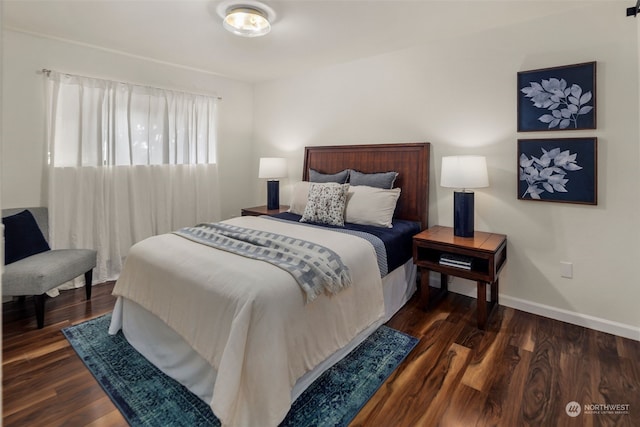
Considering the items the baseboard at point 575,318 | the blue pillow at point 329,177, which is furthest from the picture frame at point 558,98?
the blue pillow at point 329,177

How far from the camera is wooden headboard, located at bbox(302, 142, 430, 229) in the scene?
346 cm

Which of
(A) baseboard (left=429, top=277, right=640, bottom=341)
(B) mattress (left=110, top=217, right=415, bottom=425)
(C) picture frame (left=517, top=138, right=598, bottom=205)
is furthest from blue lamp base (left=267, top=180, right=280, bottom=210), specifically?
(C) picture frame (left=517, top=138, right=598, bottom=205)

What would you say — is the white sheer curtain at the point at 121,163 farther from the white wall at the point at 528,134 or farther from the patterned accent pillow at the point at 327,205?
the white wall at the point at 528,134

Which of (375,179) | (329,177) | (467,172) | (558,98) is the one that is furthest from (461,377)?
(329,177)

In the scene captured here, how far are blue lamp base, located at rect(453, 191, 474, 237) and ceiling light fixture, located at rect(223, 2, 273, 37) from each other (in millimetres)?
2111

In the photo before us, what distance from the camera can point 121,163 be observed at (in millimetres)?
3762

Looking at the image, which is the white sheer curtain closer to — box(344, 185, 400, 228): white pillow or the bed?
the bed

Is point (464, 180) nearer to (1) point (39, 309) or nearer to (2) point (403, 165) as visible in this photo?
(2) point (403, 165)

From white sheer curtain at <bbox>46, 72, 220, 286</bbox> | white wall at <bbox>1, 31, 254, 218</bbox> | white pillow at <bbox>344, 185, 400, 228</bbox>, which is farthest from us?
white sheer curtain at <bbox>46, 72, 220, 286</bbox>

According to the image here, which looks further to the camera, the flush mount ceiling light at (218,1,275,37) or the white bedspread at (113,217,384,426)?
the flush mount ceiling light at (218,1,275,37)

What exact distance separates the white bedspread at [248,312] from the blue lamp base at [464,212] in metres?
0.90

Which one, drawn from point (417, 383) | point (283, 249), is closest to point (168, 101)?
point (283, 249)

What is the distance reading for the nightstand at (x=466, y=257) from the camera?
8.78 ft

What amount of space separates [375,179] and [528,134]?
1373 millimetres
